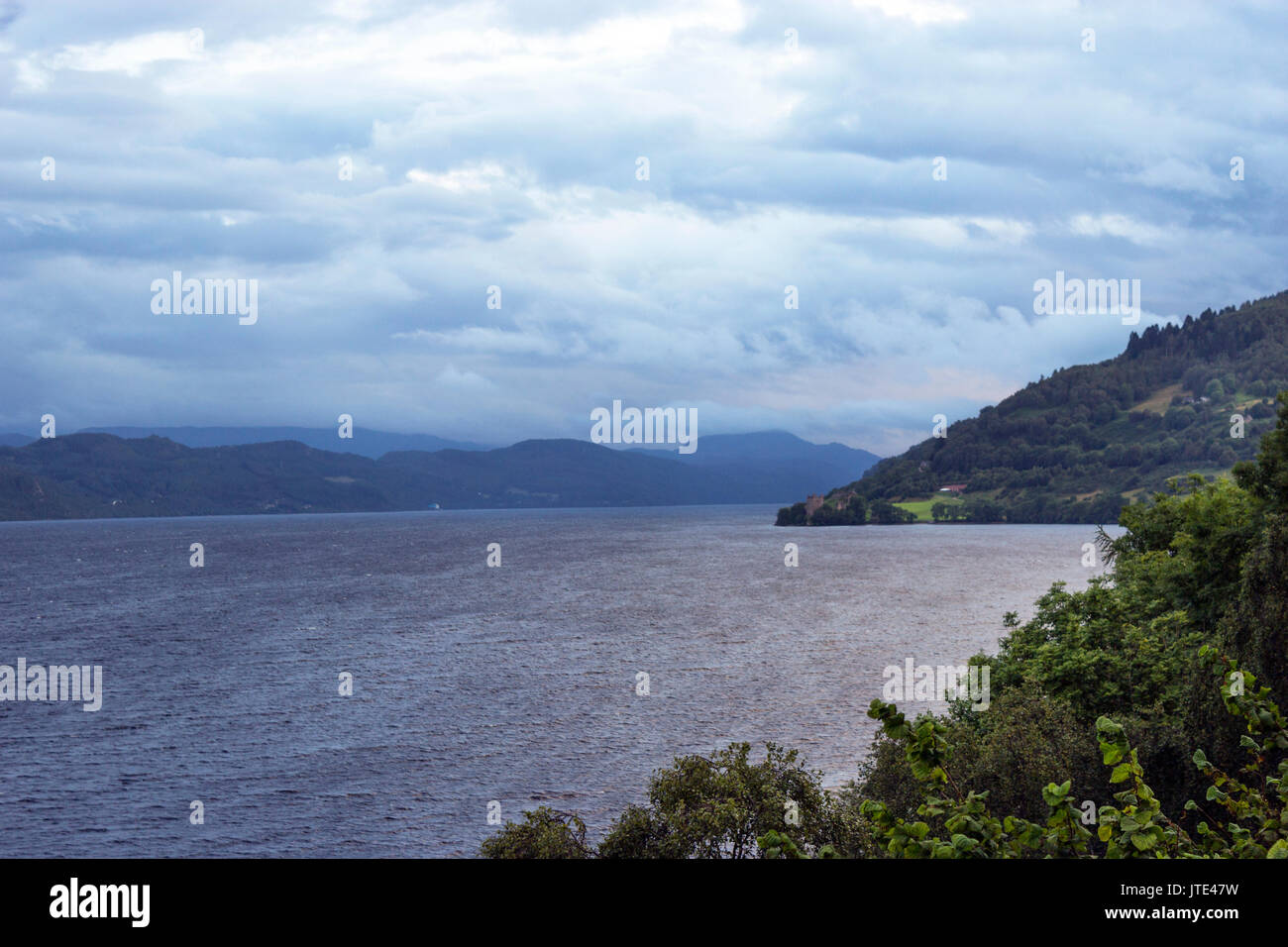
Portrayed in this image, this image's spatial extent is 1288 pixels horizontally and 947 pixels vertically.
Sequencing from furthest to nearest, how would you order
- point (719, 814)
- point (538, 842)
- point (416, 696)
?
point (416, 696)
point (719, 814)
point (538, 842)

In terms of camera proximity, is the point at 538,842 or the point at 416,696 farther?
the point at 416,696

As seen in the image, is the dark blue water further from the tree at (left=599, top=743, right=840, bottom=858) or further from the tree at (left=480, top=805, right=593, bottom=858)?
the tree at (left=599, top=743, right=840, bottom=858)

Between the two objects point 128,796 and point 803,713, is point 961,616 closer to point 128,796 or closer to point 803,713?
point 803,713

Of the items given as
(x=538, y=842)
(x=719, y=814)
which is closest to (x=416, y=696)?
(x=538, y=842)

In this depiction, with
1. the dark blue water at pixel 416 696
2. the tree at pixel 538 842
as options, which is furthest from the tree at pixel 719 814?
the dark blue water at pixel 416 696

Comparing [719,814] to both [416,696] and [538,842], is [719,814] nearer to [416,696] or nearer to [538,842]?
[538,842]

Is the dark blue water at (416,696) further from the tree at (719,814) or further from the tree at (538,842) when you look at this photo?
the tree at (719,814)

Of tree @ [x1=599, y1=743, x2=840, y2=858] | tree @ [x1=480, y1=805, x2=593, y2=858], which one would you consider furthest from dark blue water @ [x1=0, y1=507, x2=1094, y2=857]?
tree @ [x1=599, y1=743, x2=840, y2=858]

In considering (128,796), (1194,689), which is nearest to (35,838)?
(128,796)
